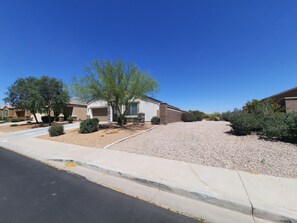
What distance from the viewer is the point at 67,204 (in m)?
3.28

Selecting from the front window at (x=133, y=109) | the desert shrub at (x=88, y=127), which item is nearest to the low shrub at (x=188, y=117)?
the front window at (x=133, y=109)

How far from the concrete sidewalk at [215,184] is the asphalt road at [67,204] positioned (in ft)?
2.47

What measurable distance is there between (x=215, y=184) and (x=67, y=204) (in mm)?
3384

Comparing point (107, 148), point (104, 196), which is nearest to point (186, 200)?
point (104, 196)

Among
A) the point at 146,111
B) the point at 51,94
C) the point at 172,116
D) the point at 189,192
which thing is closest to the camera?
the point at 189,192

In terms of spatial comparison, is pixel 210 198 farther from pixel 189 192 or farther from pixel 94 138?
pixel 94 138

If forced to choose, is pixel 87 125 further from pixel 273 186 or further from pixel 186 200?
pixel 273 186

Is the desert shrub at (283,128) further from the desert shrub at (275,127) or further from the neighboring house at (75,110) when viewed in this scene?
the neighboring house at (75,110)

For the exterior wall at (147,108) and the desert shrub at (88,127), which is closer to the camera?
the desert shrub at (88,127)

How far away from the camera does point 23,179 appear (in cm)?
467

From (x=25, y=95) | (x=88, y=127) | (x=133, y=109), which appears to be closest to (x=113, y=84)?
(x=88, y=127)

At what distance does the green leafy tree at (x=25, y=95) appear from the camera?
63.8 feet

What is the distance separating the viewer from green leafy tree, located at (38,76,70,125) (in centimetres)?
1997

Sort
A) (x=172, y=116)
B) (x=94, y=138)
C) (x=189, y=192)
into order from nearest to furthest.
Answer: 1. (x=189, y=192)
2. (x=94, y=138)
3. (x=172, y=116)
